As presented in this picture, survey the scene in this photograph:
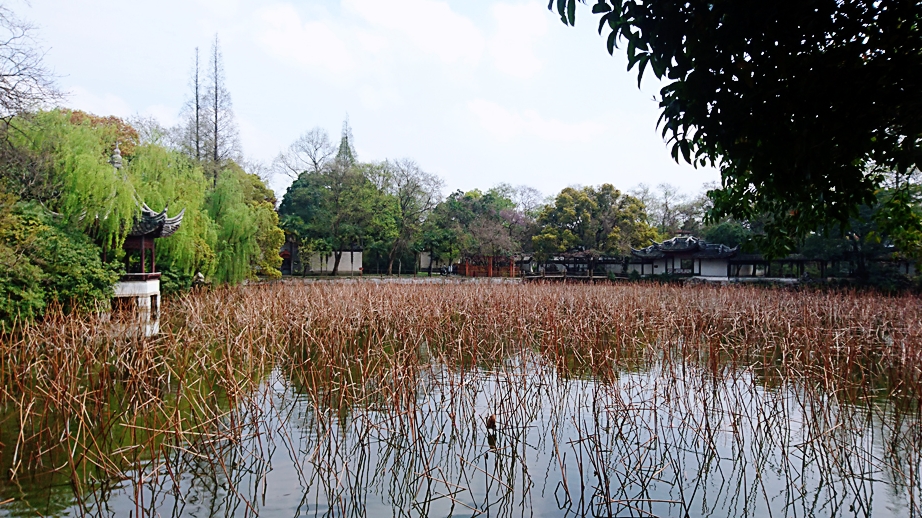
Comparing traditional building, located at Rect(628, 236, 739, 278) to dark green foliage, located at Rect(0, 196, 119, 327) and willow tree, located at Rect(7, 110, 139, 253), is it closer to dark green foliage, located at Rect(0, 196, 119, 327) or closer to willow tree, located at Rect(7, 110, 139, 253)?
willow tree, located at Rect(7, 110, 139, 253)

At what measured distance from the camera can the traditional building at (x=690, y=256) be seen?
22.2 meters

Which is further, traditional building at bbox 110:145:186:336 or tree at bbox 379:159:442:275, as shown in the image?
tree at bbox 379:159:442:275

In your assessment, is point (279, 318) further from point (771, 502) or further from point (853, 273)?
point (853, 273)

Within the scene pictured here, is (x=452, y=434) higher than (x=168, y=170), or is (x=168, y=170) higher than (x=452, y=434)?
(x=168, y=170)

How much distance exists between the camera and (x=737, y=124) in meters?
1.95

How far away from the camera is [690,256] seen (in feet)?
75.0

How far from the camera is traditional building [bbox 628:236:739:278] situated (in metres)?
22.2

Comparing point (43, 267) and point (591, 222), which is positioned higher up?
point (591, 222)

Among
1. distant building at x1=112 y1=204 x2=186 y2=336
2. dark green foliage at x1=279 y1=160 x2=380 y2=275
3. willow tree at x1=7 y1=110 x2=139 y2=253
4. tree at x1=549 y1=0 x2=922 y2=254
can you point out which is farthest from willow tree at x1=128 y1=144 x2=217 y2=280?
dark green foliage at x1=279 y1=160 x2=380 y2=275

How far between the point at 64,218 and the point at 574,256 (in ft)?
66.8

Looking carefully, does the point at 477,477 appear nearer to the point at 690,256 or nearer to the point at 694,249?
the point at 694,249

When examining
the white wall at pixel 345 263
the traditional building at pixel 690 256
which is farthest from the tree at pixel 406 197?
the traditional building at pixel 690 256

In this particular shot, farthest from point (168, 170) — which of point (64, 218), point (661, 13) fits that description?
point (661, 13)

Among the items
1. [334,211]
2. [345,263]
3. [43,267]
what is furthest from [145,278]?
[345,263]
